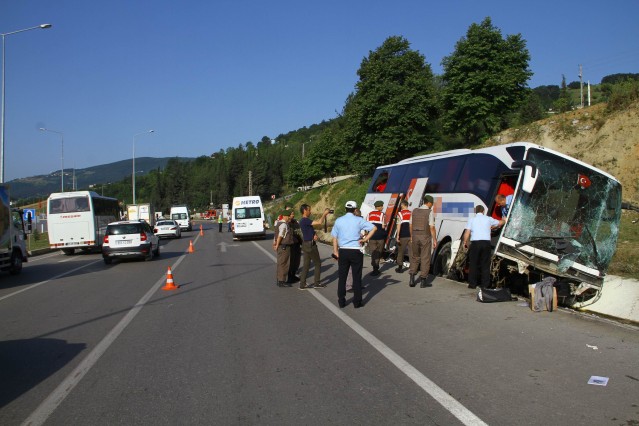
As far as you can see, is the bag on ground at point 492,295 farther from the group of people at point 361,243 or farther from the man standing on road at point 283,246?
the man standing on road at point 283,246

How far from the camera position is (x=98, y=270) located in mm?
18922

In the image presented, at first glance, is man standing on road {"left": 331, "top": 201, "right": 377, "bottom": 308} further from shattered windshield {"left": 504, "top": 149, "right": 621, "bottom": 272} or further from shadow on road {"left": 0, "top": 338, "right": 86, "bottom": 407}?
shadow on road {"left": 0, "top": 338, "right": 86, "bottom": 407}

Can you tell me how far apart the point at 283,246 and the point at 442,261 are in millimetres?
4461

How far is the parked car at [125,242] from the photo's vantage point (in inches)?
806

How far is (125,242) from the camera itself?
67.6 feet

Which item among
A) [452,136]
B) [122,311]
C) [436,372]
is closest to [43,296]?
[122,311]

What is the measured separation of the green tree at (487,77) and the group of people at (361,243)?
26376 millimetres

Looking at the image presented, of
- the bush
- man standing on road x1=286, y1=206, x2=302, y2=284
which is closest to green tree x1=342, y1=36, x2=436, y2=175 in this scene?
the bush

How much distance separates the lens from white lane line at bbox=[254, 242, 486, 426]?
4551mm

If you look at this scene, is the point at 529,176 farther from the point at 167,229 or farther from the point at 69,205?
the point at 167,229

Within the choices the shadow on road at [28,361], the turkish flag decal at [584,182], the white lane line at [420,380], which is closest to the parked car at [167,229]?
the shadow on road at [28,361]

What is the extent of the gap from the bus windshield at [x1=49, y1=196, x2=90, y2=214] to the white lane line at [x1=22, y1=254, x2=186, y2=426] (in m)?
20.0

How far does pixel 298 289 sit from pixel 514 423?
8.11m

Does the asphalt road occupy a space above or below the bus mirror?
below
